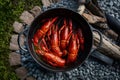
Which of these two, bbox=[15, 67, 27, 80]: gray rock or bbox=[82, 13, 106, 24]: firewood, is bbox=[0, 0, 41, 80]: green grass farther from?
bbox=[82, 13, 106, 24]: firewood

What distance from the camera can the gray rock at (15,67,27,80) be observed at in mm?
4398

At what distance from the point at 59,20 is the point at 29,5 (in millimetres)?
584

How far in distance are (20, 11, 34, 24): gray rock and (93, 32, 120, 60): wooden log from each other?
88 centimetres

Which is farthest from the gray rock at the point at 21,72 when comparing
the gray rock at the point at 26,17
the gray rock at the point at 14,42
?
the gray rock at the point at 26,17

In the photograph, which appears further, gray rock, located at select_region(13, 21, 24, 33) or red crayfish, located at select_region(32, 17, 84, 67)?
gray rock, located at select_region(13, 21, 24, 33)

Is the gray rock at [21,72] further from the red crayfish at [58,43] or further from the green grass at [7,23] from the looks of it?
the red crayfish at [58,43]

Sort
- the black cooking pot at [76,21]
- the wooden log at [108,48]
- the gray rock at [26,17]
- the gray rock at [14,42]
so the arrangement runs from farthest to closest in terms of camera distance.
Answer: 1. the gray rock at [26,17]
2. the gray rock at [14,42]
3. the wooden log at [108,48]
4. the black cooking pot at [76,21]

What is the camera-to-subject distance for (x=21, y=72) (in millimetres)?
4414

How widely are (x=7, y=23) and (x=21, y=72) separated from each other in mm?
695

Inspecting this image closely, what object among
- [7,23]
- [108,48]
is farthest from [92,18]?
[7,23]

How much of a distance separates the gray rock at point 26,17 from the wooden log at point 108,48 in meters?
0.88

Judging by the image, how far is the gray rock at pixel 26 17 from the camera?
183 inches

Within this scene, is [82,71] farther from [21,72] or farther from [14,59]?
[14,59]

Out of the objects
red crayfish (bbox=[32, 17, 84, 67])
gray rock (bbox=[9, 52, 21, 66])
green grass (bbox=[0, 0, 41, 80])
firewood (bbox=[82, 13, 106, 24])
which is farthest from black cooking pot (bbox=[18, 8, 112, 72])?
green grass (bbox=[0, 0, 41, 80])
